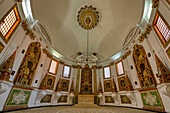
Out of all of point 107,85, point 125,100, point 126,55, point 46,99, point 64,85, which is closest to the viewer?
point 125,100

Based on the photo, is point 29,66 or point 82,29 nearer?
point 29,66

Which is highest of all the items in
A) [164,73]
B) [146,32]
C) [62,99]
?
[146,32]

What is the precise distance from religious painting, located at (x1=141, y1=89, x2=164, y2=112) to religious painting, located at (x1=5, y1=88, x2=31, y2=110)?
35.6 feet

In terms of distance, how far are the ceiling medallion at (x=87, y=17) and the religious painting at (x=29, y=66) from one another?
21.7ft

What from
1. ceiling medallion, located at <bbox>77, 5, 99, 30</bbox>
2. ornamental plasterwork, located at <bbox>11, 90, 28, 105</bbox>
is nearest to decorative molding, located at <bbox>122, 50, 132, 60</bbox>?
ceiling medallion, located at <bbox>77, 5, 99, 30</bbox>

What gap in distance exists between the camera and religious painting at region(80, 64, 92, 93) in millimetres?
12118

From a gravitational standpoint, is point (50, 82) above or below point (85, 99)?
above

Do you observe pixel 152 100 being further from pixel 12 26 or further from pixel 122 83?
pixel 12 26

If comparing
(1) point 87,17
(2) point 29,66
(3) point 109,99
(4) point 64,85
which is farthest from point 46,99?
(1) point 87,17

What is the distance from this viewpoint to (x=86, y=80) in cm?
1280

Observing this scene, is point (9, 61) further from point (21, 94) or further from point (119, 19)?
point (119, 19)

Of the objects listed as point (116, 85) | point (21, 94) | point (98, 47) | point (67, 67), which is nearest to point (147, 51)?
point (116, 85)

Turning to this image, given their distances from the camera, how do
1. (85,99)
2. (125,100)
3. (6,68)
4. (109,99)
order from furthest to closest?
1. (109,99)
2. (85,99)
3. (125,100)
4. (6,68)

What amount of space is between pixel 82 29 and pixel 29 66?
28.1ft
